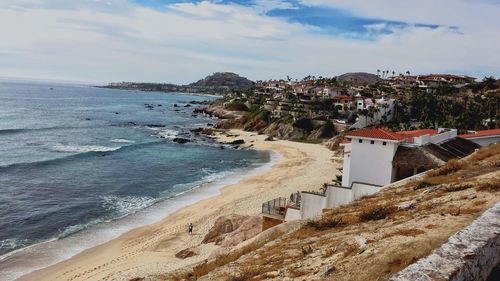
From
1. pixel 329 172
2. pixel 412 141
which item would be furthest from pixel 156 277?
pixel 329 172

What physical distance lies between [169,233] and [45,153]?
3696cm

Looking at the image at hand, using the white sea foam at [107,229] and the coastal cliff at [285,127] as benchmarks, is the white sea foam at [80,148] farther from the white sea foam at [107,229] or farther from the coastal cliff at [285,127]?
the coastal cliff at [285,127]

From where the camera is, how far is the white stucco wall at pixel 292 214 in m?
22.8

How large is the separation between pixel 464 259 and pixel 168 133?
84.3 m

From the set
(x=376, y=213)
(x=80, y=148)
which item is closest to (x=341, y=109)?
(x=80, y=148)

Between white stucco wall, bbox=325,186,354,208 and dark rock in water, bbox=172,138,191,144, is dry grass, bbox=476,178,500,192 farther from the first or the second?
dark rock in water, bbox=172,138,191,144

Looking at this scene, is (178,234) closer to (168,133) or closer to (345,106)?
(168,133)

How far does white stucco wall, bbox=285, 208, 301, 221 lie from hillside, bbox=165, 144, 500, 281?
530 cm

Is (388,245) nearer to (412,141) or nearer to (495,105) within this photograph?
(412,141)

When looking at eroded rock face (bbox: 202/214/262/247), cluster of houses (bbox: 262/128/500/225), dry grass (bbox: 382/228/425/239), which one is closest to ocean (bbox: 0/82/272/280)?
eroded rock face (bbox: 202/214/262/247)

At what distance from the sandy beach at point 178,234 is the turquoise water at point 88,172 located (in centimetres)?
418

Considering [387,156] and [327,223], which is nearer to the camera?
[327,223]

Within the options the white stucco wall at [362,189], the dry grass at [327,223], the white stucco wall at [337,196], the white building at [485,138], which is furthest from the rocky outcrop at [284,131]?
the dry grass at [327,223]

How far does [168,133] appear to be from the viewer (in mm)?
88688
